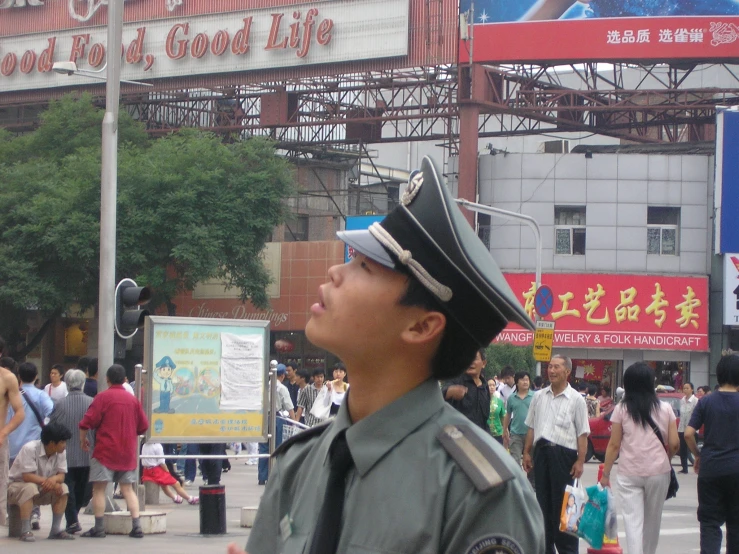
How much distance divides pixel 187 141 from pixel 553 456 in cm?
2974

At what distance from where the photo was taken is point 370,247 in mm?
2076

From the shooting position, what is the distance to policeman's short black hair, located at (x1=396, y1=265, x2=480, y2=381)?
2080mm

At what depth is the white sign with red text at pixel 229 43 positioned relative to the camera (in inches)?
1496

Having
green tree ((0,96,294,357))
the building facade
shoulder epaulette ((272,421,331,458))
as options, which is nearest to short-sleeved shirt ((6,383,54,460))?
shoulder epaulette ((272,421,331,458))

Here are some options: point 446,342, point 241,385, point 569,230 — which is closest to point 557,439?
point 241,385

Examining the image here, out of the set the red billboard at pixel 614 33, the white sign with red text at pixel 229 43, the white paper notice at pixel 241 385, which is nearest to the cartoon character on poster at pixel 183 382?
the white paper notice at pixel 241 385

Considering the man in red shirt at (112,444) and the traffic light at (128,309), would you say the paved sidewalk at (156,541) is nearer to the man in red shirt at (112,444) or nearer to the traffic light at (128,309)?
the man in red shirt at (112,444)

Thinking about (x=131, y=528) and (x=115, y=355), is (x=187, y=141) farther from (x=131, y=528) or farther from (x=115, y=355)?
(x=131, y=528)

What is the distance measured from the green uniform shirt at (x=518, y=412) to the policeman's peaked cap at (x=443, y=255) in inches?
475

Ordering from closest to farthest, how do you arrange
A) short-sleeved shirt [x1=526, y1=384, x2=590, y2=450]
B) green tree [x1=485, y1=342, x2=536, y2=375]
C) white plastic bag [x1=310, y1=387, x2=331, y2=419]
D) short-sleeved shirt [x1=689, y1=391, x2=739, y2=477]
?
1. short-sleeved shirt [x1=689, y1=391, x2=739, y2=477]
2. short-sleeved shirt [x1=526, y1=384, x2=590, y2=450]
3. white plastic bag [x1=310, y1=387, x2=331, y2=419]
4. green tree [x1=485, y1=342, x2=536, y2=375]

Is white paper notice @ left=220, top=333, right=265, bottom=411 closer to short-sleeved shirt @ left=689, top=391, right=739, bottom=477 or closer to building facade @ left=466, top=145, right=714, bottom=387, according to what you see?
short-sleeved shirt @ left=689, top=391, right=739, bottom=477

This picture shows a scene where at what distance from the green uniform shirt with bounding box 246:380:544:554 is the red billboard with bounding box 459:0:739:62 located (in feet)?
110

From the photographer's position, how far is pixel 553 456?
31.9 feet

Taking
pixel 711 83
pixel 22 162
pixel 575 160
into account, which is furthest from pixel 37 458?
pixel 711 83
